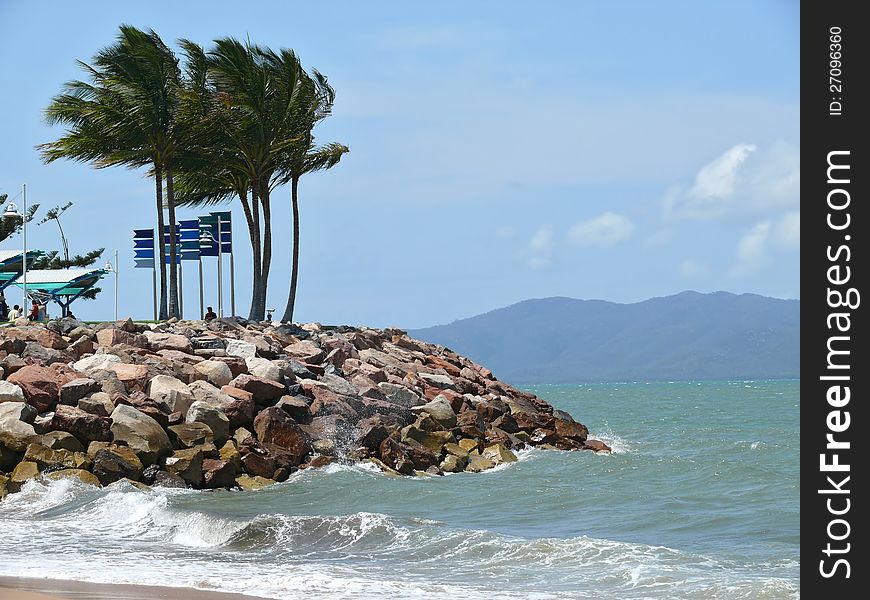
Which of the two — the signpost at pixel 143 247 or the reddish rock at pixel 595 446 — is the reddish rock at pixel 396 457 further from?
the signpost at pixel 143 247

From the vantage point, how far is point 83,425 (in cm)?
1655

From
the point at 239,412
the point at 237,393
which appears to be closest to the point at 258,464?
the point at 239,412

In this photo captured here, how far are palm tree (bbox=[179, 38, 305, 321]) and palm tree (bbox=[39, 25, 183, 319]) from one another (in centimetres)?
77

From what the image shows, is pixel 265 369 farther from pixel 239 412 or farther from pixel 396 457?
pixel 396 457

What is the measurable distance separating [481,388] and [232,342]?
606cm

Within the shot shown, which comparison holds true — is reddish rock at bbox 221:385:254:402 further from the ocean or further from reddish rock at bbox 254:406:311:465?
the ocean

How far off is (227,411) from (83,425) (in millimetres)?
2306

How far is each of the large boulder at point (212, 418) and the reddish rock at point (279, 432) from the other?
538mm

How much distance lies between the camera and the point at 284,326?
27.5 metres

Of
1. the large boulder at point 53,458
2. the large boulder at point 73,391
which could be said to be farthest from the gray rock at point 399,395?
the large boulder at point 53,458

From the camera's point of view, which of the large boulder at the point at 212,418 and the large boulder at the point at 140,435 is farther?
the large boulder at the point at 212,418

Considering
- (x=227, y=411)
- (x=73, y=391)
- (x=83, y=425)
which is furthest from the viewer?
(x=227, y=411)

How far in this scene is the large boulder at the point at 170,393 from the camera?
17.8m

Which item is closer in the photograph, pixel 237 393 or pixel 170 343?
pixel 237 393
